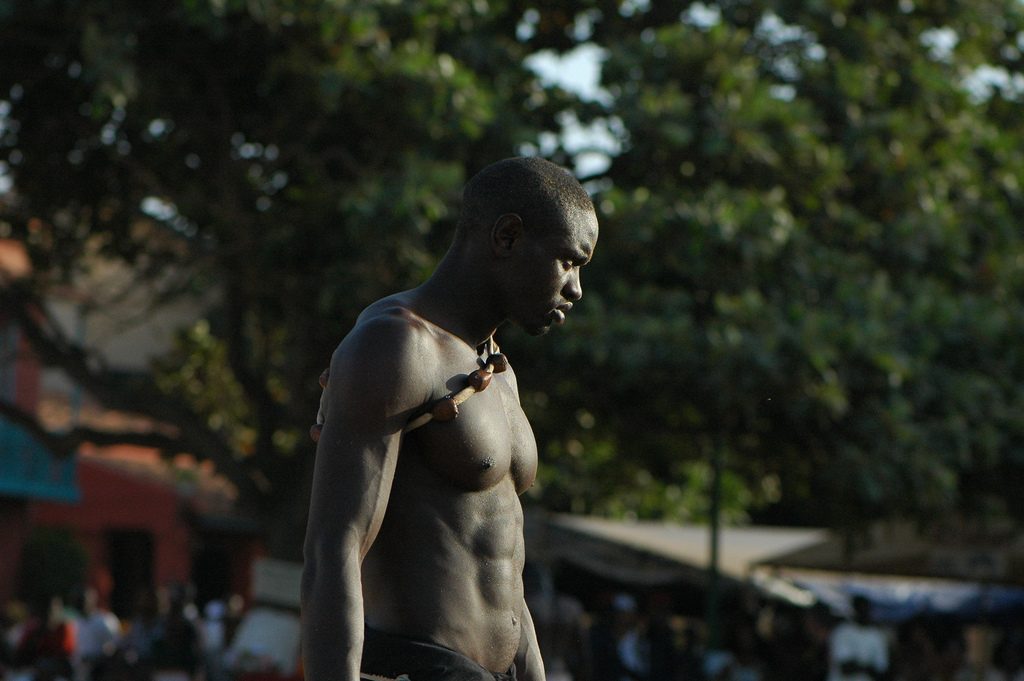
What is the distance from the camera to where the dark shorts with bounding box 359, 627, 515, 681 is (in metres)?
2.92

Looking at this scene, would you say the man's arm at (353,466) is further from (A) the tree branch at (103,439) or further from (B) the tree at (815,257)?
(A) the tree branch at (103,439)

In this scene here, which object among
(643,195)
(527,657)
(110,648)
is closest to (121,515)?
(110,648)

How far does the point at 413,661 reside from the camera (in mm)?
2926

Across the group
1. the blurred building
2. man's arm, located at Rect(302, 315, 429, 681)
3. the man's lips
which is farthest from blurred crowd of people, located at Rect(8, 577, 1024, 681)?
man's arm, located at Rect(302, 315, 429, 681)

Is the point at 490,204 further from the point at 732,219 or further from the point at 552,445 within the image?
the point at 552,445

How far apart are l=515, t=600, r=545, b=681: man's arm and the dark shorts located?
29 cm

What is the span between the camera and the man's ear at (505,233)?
305 cm

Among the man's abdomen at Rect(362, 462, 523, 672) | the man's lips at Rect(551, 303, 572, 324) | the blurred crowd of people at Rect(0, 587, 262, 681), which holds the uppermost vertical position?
the man's lips at Rect(551, 303, 572, 324)

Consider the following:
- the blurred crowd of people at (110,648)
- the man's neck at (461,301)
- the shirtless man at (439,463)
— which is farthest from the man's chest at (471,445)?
the blurred crowd of people at (110,648)

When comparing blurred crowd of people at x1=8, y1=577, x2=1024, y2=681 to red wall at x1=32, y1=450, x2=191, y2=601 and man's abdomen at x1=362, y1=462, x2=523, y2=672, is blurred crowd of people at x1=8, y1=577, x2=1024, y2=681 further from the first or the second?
man's abdomen at x1=362, y1=462, x2=523, y2=672

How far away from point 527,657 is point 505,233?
0.84 m

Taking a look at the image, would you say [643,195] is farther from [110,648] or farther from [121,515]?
[121,515]

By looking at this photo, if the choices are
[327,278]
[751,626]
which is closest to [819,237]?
[327,278]

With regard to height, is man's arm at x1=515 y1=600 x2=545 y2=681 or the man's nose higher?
the man's nose
